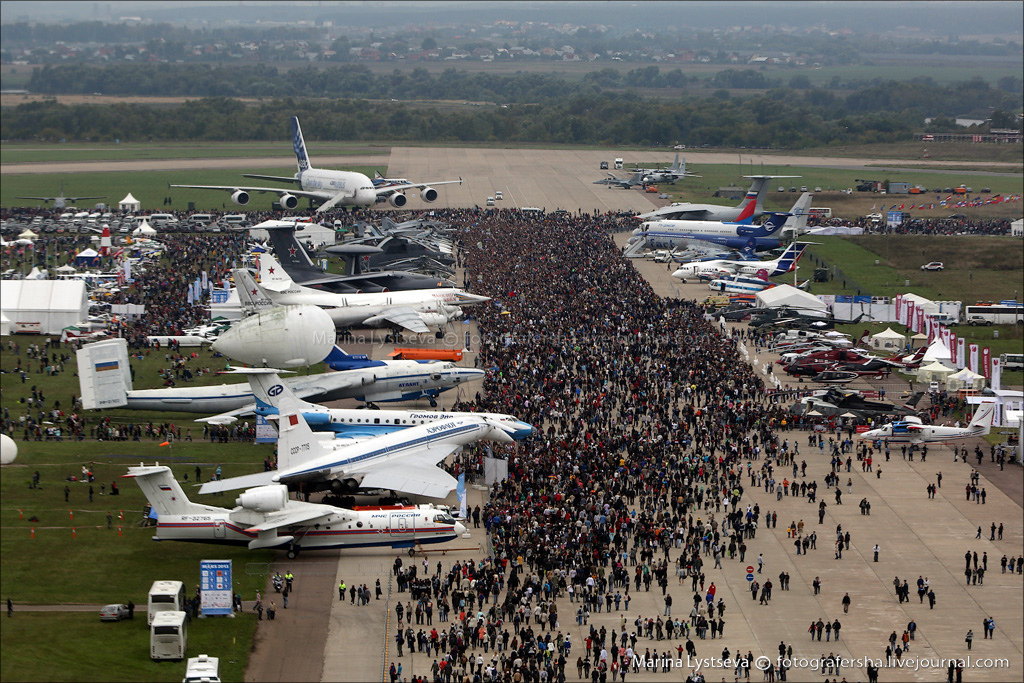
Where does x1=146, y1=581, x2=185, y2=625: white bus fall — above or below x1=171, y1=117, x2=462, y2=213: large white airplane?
below

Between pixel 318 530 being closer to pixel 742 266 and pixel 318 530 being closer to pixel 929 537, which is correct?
pixel 929 537

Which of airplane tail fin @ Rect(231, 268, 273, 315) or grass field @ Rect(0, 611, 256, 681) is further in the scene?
airplane tail fin @ Rect(231, 268, 273, 315)

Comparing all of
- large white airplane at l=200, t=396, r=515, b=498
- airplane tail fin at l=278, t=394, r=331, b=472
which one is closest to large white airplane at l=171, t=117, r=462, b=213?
large white airplane at l=200, t=396, r=515, b=498

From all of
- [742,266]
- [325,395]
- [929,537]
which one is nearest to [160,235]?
[742,266]

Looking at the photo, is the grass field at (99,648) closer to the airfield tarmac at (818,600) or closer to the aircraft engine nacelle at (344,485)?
the airfield tarmac at (818,600)

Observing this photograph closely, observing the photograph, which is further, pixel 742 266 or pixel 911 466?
pixel 742 266

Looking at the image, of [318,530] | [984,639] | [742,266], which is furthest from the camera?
[742,266]

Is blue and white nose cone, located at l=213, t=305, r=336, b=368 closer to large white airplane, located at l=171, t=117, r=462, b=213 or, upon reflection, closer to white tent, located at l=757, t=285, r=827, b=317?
white tent, located at l=757, t=285, r=827, b=317
